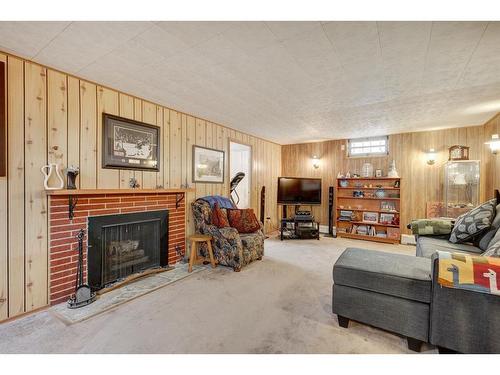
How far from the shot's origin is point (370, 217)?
5.13 meters

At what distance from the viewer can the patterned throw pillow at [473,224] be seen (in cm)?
245

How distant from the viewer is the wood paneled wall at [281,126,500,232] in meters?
4.16

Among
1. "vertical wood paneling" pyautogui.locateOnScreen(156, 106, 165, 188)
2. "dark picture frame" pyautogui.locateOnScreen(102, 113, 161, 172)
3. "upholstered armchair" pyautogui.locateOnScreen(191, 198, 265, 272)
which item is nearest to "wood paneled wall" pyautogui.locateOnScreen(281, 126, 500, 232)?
"upholstered armchair" pyautogui.locateOnScreen(191, 198, 265, 272)

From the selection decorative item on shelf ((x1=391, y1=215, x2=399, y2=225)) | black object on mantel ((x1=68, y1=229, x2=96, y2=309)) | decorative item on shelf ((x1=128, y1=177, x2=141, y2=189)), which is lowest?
black object on mantel ((x1=68, y1=229, x2=96, y2=309))

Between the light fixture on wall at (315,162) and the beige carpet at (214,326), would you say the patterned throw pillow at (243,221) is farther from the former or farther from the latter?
the light fixture on wall at (315,162)

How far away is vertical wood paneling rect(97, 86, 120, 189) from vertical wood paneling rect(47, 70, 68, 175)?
1.00ft

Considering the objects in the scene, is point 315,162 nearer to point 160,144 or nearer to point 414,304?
point 160,144

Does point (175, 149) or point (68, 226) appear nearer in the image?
point (68, 226)

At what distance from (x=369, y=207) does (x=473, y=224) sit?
2762 mm

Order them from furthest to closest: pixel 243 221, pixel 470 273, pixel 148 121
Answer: pixel 243 221 → pixel 148 121 → pixel 470 273

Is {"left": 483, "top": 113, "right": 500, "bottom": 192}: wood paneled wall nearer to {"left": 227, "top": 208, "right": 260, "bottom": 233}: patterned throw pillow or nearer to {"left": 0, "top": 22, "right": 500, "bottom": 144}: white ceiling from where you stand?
{"left": 0, "top": 22, "right": 500, "bottom": 144}: white ceiling

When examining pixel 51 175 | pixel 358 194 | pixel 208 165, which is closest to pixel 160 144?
pixel 208 165
